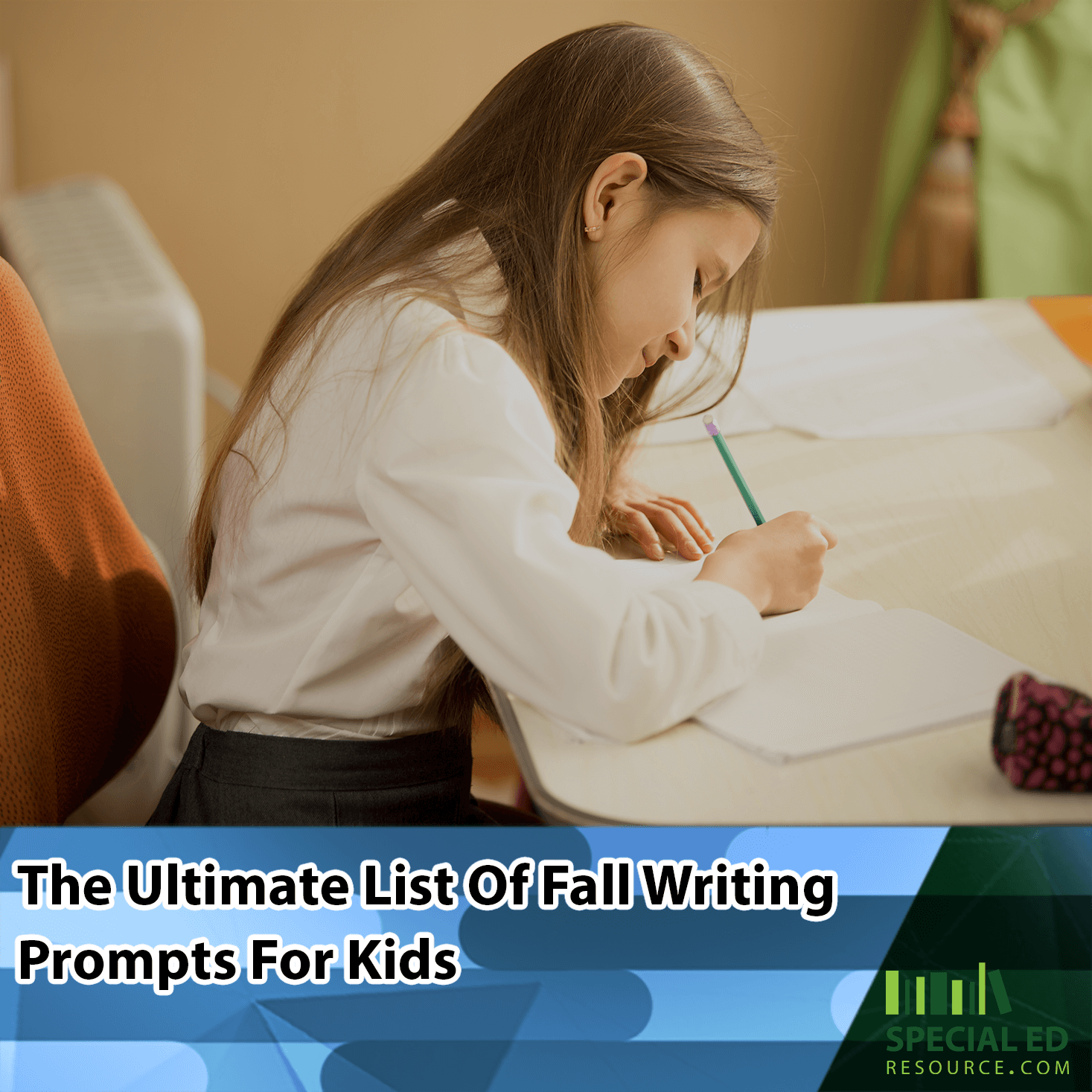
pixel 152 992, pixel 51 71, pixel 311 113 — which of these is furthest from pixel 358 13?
pixel 152 992

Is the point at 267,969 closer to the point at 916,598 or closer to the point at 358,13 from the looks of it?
the point at 916,598

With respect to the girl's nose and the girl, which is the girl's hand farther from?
the girl's nose

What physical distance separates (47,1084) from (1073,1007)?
0.53 m

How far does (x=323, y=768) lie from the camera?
2.38ft

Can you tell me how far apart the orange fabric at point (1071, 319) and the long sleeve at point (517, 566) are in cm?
72

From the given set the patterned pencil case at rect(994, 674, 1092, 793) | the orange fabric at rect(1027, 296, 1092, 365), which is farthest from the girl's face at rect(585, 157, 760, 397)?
the orange fabric at rect(1027, 296, 1092, 365)

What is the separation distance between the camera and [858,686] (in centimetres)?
63

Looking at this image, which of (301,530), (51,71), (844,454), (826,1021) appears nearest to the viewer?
(826,1021)

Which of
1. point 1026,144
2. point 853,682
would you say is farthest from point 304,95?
point 853,682

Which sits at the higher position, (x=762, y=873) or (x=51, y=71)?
(x=51, y=71)

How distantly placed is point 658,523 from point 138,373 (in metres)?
0.66

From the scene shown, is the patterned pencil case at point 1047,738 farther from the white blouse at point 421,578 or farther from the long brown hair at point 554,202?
the long brown hair at point 554,202

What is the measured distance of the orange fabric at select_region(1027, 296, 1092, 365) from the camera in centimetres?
116

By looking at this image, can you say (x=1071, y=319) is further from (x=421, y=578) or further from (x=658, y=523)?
(x=421, y=578)
